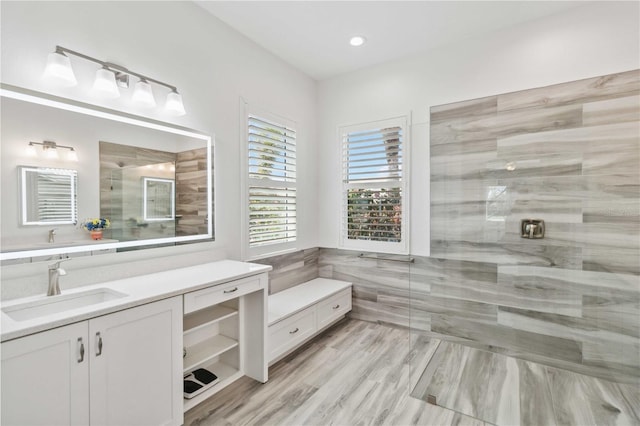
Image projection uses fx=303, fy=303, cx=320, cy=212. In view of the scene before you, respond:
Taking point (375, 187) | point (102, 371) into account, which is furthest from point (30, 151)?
point (375, 187)

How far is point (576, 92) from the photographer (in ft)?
7.90

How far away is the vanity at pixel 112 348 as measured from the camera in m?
1.17

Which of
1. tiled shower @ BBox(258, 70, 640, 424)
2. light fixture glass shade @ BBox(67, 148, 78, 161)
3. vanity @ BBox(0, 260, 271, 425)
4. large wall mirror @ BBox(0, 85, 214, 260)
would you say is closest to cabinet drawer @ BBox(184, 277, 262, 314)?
vanity @ BBox(0, 260, 271, 425)

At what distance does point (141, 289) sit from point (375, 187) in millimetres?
2445

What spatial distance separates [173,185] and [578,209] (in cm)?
293

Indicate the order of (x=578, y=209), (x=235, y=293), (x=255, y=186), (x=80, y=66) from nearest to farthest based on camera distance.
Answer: (x=80, y=66)
(x=235, y=293)
(x=578, y=209)
(x=255, y=186)

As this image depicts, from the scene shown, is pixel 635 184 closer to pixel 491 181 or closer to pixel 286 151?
pixel 491 181

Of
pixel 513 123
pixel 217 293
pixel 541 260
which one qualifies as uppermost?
pixel 513 123

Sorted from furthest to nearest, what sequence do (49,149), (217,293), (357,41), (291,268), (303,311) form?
(291,268) < (357,41) < (303,311) < (217,293) < (49,149)

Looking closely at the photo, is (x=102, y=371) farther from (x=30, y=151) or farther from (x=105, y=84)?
(x=105, y=84)

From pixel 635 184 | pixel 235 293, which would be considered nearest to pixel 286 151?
pixel 235 293

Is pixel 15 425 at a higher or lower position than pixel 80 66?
lower

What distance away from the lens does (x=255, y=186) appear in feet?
9.38

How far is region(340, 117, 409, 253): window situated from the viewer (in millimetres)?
3240
